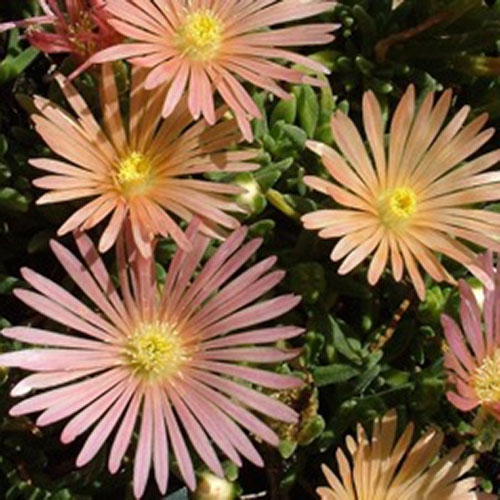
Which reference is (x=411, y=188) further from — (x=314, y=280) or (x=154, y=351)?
(x=154, y=351)

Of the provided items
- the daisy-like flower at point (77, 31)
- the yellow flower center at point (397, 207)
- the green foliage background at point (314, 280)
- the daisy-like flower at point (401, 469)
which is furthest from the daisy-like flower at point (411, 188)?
the daisy-like flower at point (77, 31)

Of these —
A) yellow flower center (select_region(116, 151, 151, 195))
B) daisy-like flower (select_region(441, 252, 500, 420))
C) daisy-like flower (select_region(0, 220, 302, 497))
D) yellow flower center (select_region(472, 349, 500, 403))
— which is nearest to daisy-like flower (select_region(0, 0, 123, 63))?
yellow flower center (select_region(116, 151, 151, 195))

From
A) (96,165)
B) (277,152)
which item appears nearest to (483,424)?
(277,152)

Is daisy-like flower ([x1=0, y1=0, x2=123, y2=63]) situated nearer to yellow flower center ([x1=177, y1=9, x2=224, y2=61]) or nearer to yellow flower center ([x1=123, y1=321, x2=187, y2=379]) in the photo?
yellow flower center ([x1=177, y1=9, x2=224, y2=61])

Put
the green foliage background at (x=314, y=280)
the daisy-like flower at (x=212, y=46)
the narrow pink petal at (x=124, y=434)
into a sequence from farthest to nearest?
the green foliage background at (x=314, y=280)
the daisy-like flower at (x=212, y=46)
the narrow pink petal at (x=124, y=434)

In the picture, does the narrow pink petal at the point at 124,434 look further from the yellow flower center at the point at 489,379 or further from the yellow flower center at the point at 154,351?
the yellow flower center at the point at 489,379

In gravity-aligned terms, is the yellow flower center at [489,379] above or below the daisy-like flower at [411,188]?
below
